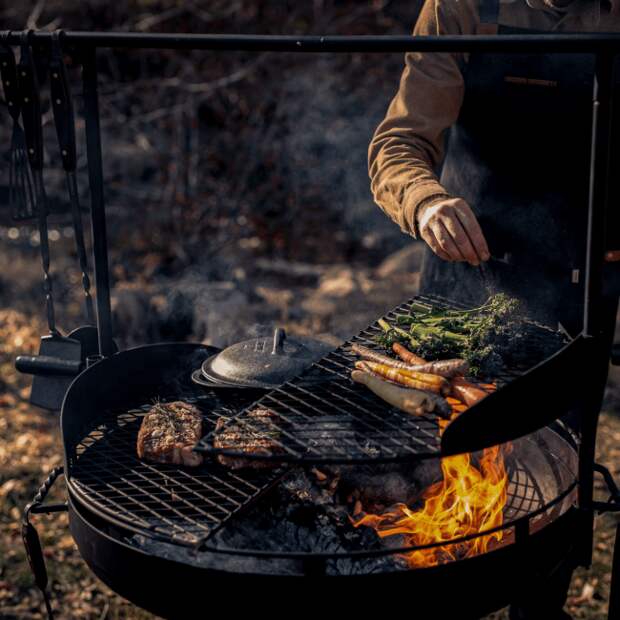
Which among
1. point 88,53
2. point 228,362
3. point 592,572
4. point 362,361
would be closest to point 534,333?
point 362,361

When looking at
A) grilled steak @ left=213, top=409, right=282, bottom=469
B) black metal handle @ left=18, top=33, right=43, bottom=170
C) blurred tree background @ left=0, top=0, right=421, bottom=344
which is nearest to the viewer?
grilled steak @ left=213, top=409, right=282, bottom=469

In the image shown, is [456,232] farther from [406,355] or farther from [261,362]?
[261,362]

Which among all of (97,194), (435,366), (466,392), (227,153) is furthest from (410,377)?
(227,153)

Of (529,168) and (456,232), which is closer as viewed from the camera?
(456,232)

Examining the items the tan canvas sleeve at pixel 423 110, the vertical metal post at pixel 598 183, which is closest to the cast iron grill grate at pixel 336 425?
the vertical metal post at pixel 598 183

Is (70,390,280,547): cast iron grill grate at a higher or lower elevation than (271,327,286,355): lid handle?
lower

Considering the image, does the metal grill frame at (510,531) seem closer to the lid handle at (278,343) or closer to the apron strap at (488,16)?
the lid handle at (278,343)

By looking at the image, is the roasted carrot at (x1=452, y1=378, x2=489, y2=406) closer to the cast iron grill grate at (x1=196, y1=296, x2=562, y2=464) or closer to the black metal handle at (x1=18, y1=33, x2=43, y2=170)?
the cast iron grill grate at (x1=196, y1=296, x2=562, y2=464)

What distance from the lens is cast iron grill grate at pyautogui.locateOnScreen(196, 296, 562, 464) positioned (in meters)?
2.23

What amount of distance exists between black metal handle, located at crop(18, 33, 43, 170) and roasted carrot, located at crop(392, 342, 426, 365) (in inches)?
58.6

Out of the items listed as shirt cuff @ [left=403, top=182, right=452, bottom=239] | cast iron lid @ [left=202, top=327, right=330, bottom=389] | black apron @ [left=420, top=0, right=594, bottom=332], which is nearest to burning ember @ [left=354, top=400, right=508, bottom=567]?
cast iron lid @ [left=202, top=327, right=330, bottom=389]

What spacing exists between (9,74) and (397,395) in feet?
5.76

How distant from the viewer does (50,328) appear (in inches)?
123

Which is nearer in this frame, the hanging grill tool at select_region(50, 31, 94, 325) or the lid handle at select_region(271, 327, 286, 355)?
the hanging grill tool at select_region(50, 31, 94, 325)
